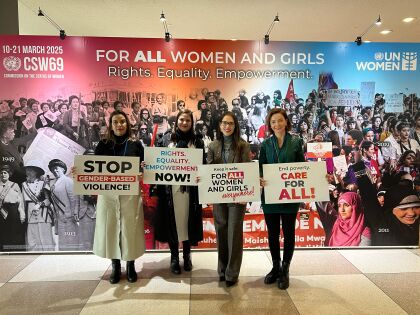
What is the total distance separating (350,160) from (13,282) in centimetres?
355

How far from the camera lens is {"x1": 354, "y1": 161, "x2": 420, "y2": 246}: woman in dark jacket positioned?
3834 mm

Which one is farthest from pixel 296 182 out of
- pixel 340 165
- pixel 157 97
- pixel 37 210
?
pixel 37 210

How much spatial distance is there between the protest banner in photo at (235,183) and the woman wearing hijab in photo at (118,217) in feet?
2.34

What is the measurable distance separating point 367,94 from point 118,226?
2.91 meters

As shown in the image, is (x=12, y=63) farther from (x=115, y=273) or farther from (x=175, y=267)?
(x=175, y=267)

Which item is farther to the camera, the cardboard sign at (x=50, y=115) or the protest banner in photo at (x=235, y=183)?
the cardboard sign at (x=50, y=115)

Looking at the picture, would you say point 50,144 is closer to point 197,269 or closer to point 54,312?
point 54,312

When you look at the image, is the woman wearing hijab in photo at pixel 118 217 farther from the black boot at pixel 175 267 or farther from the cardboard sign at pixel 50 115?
the cardboard sign at pixel 50 115

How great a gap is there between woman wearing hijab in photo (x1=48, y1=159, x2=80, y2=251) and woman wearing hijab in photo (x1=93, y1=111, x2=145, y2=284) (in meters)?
0.86

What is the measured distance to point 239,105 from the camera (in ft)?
12.2

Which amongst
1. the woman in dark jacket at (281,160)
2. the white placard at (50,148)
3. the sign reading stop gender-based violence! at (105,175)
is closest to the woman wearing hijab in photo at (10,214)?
the white placard at (50,148)

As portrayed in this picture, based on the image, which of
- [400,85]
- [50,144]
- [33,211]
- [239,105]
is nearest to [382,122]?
[400,85]

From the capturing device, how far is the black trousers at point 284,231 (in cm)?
288

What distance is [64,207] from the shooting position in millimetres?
3736
